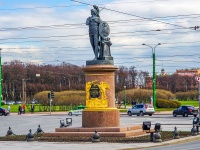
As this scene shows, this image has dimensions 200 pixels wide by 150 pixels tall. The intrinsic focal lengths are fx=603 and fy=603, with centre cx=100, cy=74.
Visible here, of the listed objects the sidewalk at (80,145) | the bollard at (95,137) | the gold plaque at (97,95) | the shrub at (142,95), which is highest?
the shrub at (142,95)

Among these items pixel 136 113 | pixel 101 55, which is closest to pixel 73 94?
pixel 136 113

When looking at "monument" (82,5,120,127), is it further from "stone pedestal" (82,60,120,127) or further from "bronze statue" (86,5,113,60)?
"bronze statue" (86,5,113,60)

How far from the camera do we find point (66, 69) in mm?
172000

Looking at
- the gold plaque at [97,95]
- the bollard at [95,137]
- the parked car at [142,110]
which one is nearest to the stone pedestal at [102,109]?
the gold plaque at [97,95]

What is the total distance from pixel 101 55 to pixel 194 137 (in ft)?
23.3

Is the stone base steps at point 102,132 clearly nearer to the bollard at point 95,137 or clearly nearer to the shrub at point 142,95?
the bollard at point 95,137

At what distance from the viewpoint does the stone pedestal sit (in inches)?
1313

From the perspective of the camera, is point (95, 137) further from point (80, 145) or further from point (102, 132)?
point (102, 132)

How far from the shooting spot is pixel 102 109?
110 feet

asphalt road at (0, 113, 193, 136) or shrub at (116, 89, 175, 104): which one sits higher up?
shrub at (116, 89, 175, 104)

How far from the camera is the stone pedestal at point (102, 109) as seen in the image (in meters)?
33.3

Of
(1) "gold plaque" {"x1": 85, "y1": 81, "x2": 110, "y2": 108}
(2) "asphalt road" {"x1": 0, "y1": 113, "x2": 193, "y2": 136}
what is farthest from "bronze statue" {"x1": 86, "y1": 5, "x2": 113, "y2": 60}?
(2) "asphalt road" {"x1": 0, "y1": 113, "x2": 193, "y2": 136}

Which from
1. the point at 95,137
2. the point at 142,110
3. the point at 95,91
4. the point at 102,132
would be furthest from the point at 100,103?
the point at 142,110

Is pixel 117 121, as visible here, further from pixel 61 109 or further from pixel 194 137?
pixel 61 109
